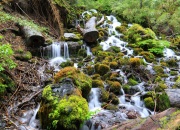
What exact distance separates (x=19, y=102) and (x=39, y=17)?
293 inches

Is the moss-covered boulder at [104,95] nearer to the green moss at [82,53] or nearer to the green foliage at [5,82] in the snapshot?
the green foliage at [5,82]

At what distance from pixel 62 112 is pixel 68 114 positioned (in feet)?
0.50

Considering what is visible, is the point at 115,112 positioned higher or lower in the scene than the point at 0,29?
lower

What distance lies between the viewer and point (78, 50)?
1110cm

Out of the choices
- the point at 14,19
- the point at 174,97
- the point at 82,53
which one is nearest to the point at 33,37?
the point at 14,19

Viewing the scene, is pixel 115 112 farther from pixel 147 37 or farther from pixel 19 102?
pixel 147 37

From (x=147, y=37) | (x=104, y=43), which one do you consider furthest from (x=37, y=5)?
(x=147, y=37)

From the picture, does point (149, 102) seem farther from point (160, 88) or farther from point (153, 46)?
point (153, 46)

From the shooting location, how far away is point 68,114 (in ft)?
14.7

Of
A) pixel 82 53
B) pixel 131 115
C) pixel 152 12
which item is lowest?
pixel 131 115

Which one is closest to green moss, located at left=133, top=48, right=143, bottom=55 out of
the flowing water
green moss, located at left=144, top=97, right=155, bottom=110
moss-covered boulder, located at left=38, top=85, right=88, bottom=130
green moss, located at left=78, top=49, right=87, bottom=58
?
the flowing water

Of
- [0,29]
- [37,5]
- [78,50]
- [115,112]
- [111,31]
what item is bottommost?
[115,112]

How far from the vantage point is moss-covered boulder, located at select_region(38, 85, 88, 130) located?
4421 millimetres

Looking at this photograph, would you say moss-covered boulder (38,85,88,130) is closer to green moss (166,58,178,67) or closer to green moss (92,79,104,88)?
green moss (92,79,104,88)
